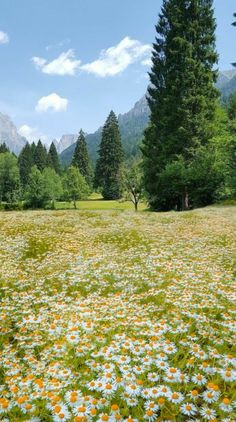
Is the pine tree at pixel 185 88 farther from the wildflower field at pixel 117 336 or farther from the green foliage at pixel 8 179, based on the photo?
the green foliage at pixel 8 179

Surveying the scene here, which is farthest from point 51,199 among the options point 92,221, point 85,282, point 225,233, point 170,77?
point 85,282

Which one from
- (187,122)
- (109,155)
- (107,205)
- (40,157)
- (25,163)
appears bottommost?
(107,205)

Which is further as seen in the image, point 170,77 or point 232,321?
point 170,77

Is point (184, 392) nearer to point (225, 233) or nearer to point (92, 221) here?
point (225, 233)

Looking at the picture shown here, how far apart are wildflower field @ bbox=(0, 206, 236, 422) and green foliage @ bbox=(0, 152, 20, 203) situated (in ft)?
270

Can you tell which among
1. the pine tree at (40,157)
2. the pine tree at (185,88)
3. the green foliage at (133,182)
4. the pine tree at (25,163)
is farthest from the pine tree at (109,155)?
the pine tree at (185,88)

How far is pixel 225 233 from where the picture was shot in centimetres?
1540

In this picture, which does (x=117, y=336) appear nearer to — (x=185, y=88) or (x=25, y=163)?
(x=185, y=88)

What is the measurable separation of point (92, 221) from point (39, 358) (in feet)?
50.5

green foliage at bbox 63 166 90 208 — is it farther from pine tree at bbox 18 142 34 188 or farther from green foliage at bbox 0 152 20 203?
pine tree at bbox 18 142 34 188

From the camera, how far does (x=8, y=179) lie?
88938 millimetres

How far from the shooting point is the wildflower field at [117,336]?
3605 mm

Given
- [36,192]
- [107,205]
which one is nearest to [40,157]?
[36,192]

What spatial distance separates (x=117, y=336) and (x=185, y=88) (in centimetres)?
3396
